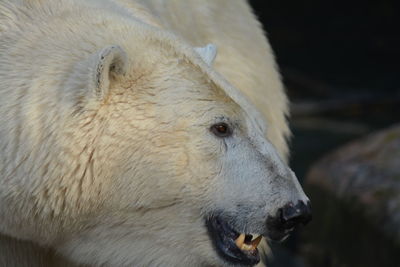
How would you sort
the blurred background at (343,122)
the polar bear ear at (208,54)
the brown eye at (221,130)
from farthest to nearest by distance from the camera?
the blurred background at (343,122)
the polar bear ear at (208,54)
the brown eye at (221,130)

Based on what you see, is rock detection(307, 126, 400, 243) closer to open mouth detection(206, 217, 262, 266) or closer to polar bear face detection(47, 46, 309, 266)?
open mouth detection(206, 217, 262, 266)

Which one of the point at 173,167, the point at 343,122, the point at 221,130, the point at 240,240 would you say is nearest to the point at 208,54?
the point at 221,130

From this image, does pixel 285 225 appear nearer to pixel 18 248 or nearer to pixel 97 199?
pixel 97 199

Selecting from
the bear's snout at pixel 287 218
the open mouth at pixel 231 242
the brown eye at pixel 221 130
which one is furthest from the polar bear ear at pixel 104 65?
the bear's snout at pixel 287 218

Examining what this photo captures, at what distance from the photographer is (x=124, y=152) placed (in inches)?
113

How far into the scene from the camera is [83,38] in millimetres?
3016

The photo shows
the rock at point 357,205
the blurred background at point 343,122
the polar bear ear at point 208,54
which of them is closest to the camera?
the polar bear ear at point 208,54

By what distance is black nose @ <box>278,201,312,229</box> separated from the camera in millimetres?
2904

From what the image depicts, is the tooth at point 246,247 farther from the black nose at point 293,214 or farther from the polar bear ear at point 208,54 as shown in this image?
the polar bear ear at point 208,54

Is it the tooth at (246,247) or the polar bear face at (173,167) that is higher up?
the polar bear face at (173,167)

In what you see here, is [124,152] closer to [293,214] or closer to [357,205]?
[293,214]

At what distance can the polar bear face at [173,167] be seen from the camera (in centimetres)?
286

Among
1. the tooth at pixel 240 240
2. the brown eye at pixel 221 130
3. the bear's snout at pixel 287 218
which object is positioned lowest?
the tooth at pixel 240 240

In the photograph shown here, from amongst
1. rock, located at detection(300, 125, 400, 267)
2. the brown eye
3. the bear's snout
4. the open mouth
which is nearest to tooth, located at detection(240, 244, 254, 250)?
the open mouth
